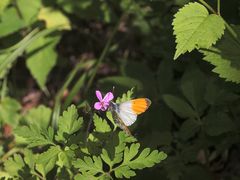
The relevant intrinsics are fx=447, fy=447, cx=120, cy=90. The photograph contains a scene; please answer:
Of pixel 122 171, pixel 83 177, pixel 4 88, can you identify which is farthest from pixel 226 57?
pixel 4 88

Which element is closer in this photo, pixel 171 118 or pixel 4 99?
pixel 171 118

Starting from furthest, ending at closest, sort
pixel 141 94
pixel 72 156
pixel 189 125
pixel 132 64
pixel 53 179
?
pixel 132 64 → pixel 141 94 → pixel 189 125 → pixel 53 179 → pixel 72 156

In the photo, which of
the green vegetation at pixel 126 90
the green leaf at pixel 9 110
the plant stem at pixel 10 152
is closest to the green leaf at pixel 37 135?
the green vegetation at pixel 126 90

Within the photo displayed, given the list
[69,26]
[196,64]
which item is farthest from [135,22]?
[196,64]

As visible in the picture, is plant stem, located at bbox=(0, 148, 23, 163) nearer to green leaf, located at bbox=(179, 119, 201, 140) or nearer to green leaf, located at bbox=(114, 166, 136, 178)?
green leaf, located at bbox=(179, 119, 201, 140)

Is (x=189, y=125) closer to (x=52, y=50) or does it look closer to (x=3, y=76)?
(x=52, y=50)

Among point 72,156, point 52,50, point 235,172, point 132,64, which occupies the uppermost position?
point 72,156

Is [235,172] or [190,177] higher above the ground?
[190,177]
